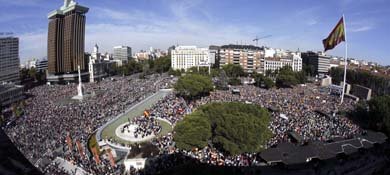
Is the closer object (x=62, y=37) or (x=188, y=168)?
(x=188, y=168)

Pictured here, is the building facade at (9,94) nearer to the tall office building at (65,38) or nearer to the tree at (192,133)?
the tall office building at (65,38)

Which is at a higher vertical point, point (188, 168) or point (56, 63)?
point (56, 63)

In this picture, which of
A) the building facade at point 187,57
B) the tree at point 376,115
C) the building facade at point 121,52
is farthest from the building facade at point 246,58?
the building facade at point 121,52

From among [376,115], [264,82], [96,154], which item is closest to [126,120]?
[96,154]

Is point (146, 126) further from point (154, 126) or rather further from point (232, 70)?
point (232, 70)

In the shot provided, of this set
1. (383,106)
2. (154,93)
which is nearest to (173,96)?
(154,93)

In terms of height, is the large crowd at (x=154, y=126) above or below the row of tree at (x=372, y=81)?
below

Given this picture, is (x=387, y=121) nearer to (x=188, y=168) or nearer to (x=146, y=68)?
(x=188, y=168)
